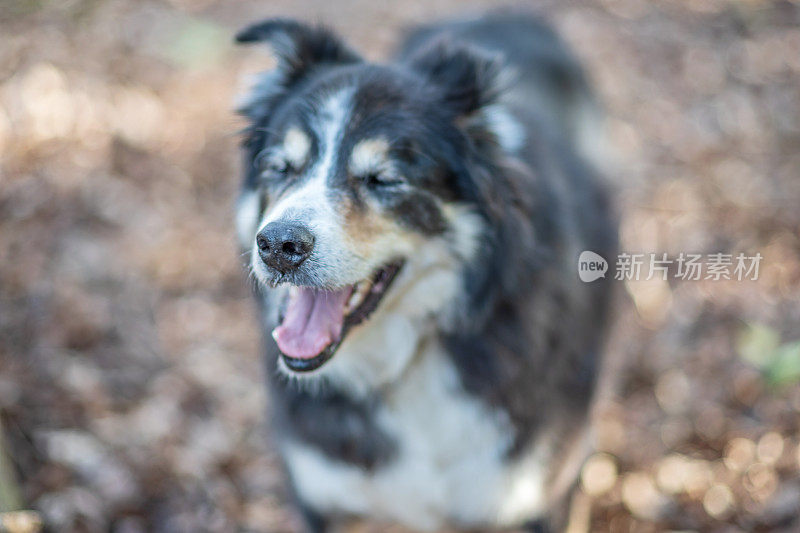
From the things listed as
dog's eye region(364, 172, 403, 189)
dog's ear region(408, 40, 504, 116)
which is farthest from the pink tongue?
dog's ear region(408, 40, 504, 116)

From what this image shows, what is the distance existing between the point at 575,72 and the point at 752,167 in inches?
84.5

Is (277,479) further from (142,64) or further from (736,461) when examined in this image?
(142,64)

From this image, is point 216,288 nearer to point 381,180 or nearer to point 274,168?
point 274,168

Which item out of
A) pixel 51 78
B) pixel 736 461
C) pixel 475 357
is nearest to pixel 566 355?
pixel 475 357

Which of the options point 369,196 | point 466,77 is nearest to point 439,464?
point 369,196

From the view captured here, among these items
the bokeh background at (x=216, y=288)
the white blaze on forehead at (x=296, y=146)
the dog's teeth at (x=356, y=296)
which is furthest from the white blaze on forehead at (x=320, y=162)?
the bokeh background at (x=216, y=288)

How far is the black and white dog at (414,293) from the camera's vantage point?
8.41ft

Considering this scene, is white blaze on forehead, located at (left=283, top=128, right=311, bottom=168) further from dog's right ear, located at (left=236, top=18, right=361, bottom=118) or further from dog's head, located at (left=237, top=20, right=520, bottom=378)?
dog's right ear, located at (left=236, top=18, right=361, bottom=118)

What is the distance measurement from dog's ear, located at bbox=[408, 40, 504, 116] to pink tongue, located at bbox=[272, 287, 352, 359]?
32.2 inches

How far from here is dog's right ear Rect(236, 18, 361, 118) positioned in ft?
9.47

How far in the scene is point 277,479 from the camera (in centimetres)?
384

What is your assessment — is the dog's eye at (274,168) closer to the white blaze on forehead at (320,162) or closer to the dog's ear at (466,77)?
the white blaze on forehead at (320,162)

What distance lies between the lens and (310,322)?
8.52 feet

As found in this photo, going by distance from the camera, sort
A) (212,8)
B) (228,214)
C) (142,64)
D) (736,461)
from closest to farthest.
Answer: (736,461)
(228,214)
(142,64)
(212,8)
